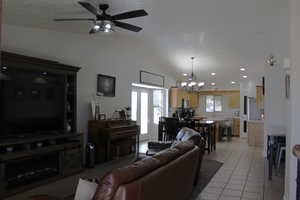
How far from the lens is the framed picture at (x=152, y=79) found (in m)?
9.10

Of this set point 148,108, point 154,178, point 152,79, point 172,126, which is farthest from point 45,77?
point 148,108

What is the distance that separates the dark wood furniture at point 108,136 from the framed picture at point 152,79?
2.58 meters

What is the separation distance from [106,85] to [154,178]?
16.6ft

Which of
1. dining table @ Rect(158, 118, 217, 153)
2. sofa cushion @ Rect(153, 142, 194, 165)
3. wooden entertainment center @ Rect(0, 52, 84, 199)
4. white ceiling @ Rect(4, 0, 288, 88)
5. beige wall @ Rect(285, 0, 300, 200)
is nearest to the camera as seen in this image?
sofa cushion @ Rect(153, 142, 194, 165)

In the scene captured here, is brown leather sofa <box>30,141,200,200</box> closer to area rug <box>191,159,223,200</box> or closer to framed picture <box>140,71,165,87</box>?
area rug <box>191,159,223,200</box>

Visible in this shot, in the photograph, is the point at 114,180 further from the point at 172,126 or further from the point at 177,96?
the point at 177,96

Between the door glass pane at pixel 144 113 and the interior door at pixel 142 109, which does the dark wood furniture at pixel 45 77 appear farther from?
the door glass pane at pixel 144 113

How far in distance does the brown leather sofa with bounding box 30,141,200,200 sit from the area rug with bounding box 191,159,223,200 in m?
0.84

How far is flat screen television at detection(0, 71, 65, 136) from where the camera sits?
4.24 metres

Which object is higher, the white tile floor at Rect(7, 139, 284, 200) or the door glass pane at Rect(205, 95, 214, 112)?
the door glass pane at Rect(205, 95, 214, 112)

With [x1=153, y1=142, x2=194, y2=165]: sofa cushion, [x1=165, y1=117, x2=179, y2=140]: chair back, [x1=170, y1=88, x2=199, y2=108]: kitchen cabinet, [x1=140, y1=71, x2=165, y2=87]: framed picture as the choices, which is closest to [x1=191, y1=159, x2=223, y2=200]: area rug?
[x1=153, y1=142, x2=194, y2=165]: sofa cushion

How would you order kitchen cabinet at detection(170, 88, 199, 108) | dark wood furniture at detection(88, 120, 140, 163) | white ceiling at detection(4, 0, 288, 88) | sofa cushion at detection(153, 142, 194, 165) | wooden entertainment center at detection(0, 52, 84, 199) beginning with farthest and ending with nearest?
kitchen cabinet at detection(170, 88, 199, 108) → dark wood furniture at detection(88, 120, 140, 163) → white ceiling at detection(4, 0, 288, 88) → wooden entertainment center at detection(0, 52, 84, 199) → sofa cushion at detection(153, 142, 194, 165)

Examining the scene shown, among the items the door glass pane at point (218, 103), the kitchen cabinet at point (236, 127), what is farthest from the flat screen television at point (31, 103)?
the door glass pane at point (218, 103)

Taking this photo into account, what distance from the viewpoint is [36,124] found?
15.5ft
